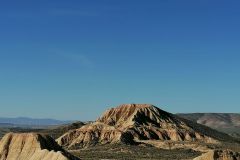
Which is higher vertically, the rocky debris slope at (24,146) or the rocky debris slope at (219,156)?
the rocky debris slope at (24,146)

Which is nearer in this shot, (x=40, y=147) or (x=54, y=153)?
(x=54, y=153)

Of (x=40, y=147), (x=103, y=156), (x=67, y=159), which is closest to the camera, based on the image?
(x=67, y=159)

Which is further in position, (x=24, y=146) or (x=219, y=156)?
(x=24, y=146)

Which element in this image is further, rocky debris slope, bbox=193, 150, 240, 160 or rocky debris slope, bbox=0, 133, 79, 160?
rocky debris slope, bbox=0, 133, 79, 160

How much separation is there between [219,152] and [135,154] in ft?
262

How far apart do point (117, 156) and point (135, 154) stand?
9.15 metres

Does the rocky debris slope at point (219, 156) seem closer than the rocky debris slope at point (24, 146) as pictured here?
Yes

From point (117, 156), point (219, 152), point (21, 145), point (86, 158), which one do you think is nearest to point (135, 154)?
point (117, 156)

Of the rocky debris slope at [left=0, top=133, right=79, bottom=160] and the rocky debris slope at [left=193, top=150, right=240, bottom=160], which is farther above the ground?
the rocky debris slope at [left=0, top=133, right=79, bottom=160]

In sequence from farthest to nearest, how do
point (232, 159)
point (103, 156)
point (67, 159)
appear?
point (103, 156), point (232, 159), point (67, 159)

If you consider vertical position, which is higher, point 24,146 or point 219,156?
point 24,146

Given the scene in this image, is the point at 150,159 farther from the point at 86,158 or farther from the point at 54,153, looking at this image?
the point at 54,153

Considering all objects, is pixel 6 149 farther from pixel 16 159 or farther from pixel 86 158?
pixel 86 158

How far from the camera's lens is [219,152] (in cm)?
11788
